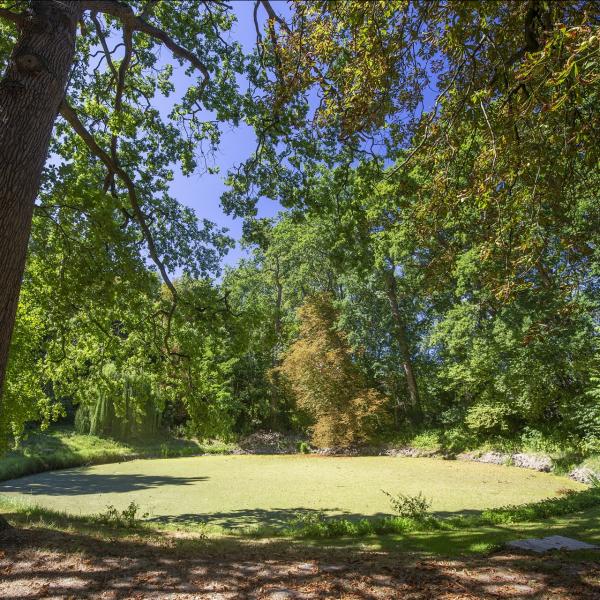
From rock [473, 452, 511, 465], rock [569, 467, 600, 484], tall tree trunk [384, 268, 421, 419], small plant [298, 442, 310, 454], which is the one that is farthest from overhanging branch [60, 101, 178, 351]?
tall tree trunk [384, 268, 421, 419]

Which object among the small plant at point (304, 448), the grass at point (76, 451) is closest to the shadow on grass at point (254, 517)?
the grass at point (76, 451)

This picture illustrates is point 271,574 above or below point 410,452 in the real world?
below

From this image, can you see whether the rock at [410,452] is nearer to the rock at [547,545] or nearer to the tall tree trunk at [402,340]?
the tall tree trunk at [402,340]

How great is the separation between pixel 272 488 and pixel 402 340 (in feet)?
36.7

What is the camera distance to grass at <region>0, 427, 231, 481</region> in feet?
37.4

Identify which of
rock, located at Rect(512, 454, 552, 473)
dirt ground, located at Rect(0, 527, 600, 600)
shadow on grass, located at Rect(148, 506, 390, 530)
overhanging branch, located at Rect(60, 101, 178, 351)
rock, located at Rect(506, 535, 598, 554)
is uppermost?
overhanging branch, located at Rect(60, 101, 178, 351)

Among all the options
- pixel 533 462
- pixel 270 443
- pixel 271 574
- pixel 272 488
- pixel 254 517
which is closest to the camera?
pixel 271 574

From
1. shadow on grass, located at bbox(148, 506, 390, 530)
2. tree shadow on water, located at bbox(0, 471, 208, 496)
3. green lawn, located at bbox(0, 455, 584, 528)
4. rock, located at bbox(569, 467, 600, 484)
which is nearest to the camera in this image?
shadow on grass, located at bbox(148, 506, 390, 530)

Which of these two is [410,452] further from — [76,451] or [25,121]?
[25,121]

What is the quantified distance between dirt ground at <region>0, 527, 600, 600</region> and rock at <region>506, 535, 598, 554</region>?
0.25 metres

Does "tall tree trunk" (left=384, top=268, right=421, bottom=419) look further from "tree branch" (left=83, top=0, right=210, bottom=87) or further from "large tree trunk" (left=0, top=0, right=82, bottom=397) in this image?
"large tree trunk" (left=0, top=0, right=82, bottom=397)

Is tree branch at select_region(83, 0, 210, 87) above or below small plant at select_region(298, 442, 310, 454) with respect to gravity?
above

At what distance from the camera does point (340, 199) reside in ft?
19.4

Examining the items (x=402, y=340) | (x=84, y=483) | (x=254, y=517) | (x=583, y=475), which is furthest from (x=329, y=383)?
(x=254, y=517)
